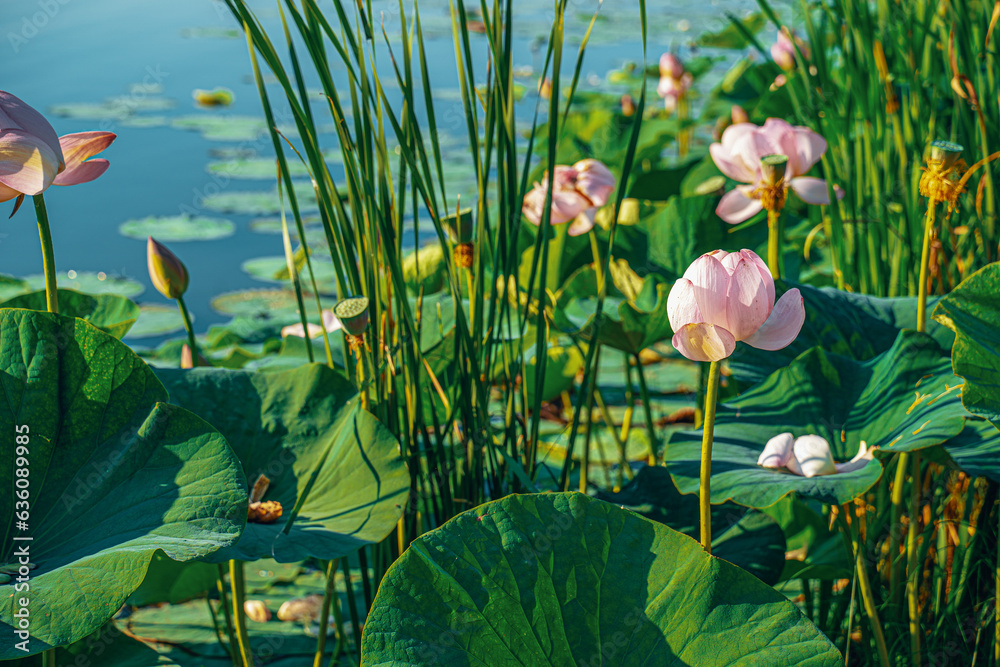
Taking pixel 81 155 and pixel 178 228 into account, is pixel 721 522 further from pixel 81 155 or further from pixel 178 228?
pixel 178 228

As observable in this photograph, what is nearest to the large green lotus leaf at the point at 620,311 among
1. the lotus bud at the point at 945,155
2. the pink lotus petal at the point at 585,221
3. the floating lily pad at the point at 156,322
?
the pink lotus petal at the point at 585,221

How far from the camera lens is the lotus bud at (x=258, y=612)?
1058mm

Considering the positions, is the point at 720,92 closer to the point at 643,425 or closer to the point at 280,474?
the point at 643,425

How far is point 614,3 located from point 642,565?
36.7 feet

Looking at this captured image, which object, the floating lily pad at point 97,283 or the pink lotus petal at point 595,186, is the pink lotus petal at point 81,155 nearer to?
the pink lotus petal at point 595,186

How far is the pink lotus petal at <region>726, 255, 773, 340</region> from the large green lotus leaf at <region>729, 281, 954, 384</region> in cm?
36

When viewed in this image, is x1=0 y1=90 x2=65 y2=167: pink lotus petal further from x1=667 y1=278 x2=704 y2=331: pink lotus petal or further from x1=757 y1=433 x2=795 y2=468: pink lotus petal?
x1=757 y1=433 x2=795 y2=468: pink lotus petal

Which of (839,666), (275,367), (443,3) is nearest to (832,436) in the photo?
(839,666)

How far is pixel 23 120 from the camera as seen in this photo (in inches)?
22.4

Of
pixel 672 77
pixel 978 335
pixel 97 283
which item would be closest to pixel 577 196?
pixel 978 335

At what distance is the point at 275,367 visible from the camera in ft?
3.56

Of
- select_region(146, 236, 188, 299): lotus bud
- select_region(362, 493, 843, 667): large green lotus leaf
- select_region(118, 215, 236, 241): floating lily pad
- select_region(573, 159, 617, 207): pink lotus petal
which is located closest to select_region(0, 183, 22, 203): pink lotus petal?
select_region(146, 236, 188, 299): lotus bud

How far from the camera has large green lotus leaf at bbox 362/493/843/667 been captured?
0.54 metres

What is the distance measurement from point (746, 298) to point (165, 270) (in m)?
0.55
